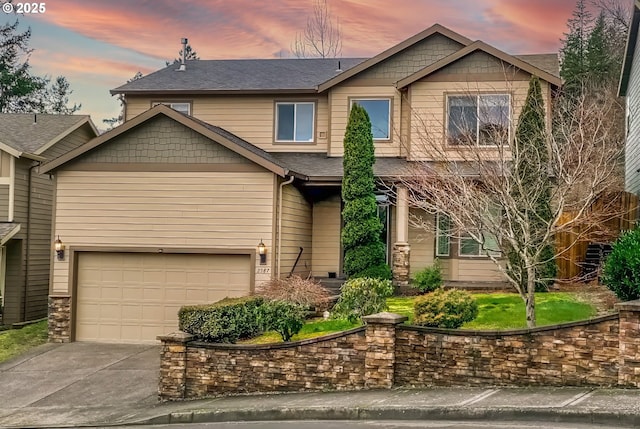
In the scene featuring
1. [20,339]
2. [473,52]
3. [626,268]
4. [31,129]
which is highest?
[473,52]

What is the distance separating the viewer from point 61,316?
61.3 feet

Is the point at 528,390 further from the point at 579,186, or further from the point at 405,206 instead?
the point at 405,206

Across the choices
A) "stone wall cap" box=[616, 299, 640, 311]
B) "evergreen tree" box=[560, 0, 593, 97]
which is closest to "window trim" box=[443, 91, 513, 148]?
"stone wall cap" box=[616, 299, 640, 311]

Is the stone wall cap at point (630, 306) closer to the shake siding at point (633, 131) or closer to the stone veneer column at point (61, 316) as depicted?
the shake siding at point (633, 131)

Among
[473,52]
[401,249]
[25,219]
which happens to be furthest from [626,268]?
[25,219]

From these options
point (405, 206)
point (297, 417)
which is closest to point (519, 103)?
point (405, 206)

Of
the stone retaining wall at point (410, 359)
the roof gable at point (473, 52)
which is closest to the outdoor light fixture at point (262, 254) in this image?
the stone retaining wall at point (410, 359)

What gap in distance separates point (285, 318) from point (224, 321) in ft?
4.01

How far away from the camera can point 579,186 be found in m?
15.9

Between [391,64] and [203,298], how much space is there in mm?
9116

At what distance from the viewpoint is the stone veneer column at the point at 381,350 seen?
12.2 meters

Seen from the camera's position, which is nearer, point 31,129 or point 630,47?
point 630,47

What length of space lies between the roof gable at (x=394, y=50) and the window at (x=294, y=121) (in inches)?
46.5

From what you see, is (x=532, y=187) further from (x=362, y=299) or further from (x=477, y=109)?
(x=477, y=109)
